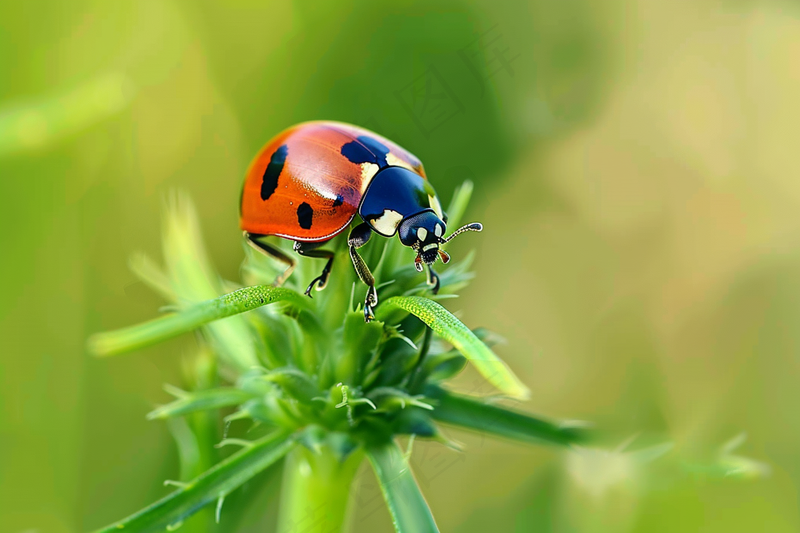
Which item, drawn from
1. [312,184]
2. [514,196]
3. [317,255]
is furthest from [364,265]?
[514,196]

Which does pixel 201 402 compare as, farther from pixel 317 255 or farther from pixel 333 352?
pixel 317 255

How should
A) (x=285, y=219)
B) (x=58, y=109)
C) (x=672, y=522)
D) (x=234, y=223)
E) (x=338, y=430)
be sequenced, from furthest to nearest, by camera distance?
(x=234, y=223) → (x=672, y=522) → (x=58, y=109) → (x=285, y=219) → (x=338, y=430)

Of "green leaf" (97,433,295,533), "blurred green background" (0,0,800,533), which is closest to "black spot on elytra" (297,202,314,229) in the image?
"green leaf" (97,433,295,533)

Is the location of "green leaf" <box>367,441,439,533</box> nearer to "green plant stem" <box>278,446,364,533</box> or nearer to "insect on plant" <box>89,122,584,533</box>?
"insect on plant" <box>89,122,584,533</box>

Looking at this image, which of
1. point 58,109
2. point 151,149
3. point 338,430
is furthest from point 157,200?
point 338,430

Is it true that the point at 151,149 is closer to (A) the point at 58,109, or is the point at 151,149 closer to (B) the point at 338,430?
(A) the point at 58,109
